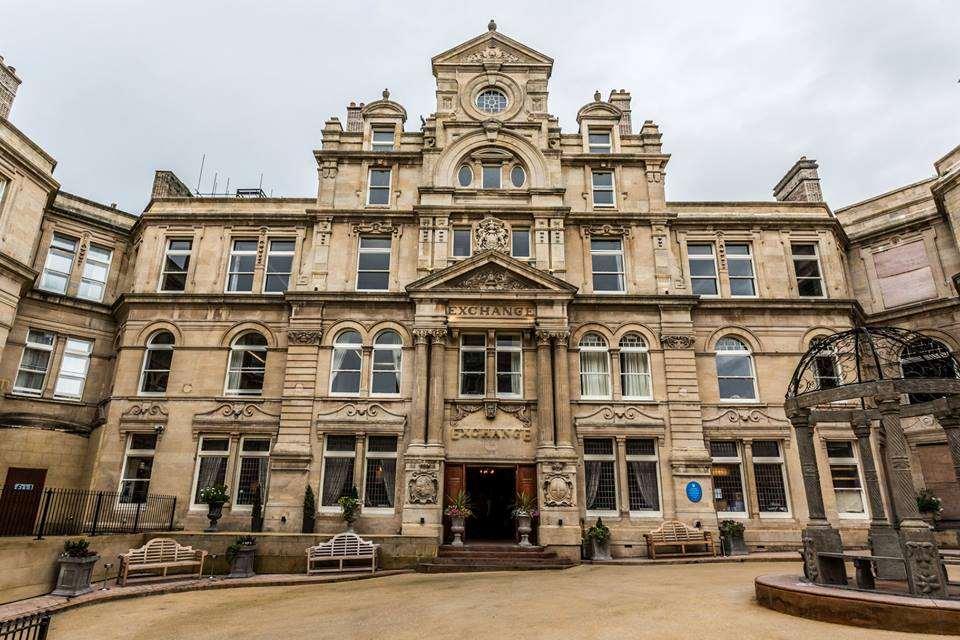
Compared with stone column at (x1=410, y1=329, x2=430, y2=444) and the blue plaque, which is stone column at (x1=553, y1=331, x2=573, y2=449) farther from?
stone column at (x1=410, y1=329, x2=430, y2=444)

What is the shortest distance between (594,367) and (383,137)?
14415 millimetres

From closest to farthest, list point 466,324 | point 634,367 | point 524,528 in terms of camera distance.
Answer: point 524,528 → point 466,324 → point 634,367

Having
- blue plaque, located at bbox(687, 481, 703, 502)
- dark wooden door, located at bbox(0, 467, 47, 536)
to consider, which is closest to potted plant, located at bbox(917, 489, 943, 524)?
blue plaque, located at bbox(687, 481, 703, 502)

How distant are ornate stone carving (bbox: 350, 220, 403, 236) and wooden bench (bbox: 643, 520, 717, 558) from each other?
1554 cm

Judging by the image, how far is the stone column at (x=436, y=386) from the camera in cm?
1956

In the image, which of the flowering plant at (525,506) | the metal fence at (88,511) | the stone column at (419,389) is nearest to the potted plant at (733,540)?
the flowering plant at (525,506)

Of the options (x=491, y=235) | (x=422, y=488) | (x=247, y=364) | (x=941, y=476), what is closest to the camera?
(x=422, y=488)

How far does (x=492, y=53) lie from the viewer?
84.1 ft

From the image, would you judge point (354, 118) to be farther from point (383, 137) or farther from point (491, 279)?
point (491, 279)

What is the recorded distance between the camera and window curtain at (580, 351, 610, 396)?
838 inches

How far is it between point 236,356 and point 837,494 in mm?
24303

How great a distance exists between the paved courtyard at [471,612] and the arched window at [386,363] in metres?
7.78

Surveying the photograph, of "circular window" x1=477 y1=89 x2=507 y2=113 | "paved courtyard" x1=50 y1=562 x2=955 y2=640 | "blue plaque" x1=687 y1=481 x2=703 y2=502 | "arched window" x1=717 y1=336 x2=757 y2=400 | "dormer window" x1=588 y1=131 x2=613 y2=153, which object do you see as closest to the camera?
"paved courtyard" x1=50 y1=562 x2=955 y2=640

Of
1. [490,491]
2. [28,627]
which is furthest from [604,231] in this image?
[28,627]
